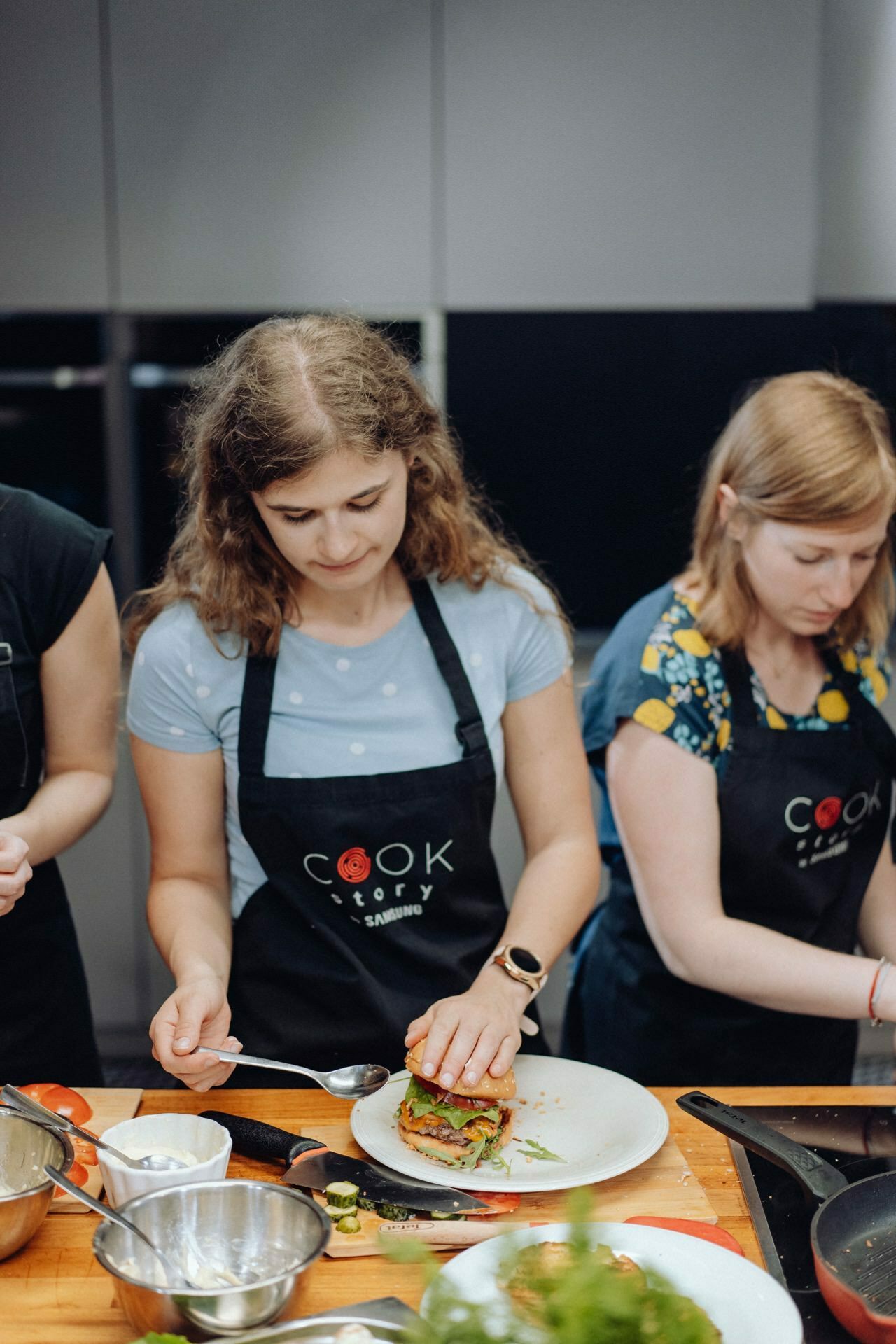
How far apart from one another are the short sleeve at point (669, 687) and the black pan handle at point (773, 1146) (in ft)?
1.54

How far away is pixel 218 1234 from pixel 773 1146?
0.46 metres

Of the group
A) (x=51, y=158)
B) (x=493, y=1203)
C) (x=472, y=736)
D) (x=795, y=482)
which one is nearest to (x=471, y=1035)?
(x=493, y=1203)

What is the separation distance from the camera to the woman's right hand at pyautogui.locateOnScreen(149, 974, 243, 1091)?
1.12 meters

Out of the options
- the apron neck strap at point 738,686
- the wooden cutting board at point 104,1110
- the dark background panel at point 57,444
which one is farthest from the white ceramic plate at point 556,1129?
the dark background panel at point 57,444

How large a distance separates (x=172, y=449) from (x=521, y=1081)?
2080 millimetres

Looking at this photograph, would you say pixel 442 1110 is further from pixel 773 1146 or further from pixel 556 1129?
pixel 773 1146

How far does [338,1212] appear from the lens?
1014 mm

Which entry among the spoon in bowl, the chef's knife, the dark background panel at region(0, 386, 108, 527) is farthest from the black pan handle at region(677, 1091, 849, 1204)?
the dark background panel at region(0, 386, 108, 527)

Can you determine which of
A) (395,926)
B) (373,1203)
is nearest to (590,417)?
(395,926)

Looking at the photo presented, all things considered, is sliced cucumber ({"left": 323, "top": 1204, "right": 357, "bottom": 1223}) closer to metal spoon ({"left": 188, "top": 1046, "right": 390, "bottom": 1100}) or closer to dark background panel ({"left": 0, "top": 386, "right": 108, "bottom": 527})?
metal spoon ({"left": 188, "top": 1046, "right": 390, "bottom": 1100})

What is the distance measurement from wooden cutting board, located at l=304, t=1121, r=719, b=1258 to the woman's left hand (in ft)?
0.40

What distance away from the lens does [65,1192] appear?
1042 millimetres

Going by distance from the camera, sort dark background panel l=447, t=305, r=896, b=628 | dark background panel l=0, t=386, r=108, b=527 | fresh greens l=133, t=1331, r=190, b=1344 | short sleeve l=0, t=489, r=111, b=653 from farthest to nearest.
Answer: dark background panel l=447, t=305, r=896, b=628 < dark background panel l=0, t=386, r=108, b=527 < short sleeve l=0, t=489, r=111, b=653 < fresh greens l=133, t=1331, r=190, b=1344

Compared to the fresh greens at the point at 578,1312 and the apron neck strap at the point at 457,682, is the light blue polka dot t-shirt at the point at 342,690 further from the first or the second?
the fresh greens at the point at 578,1312
